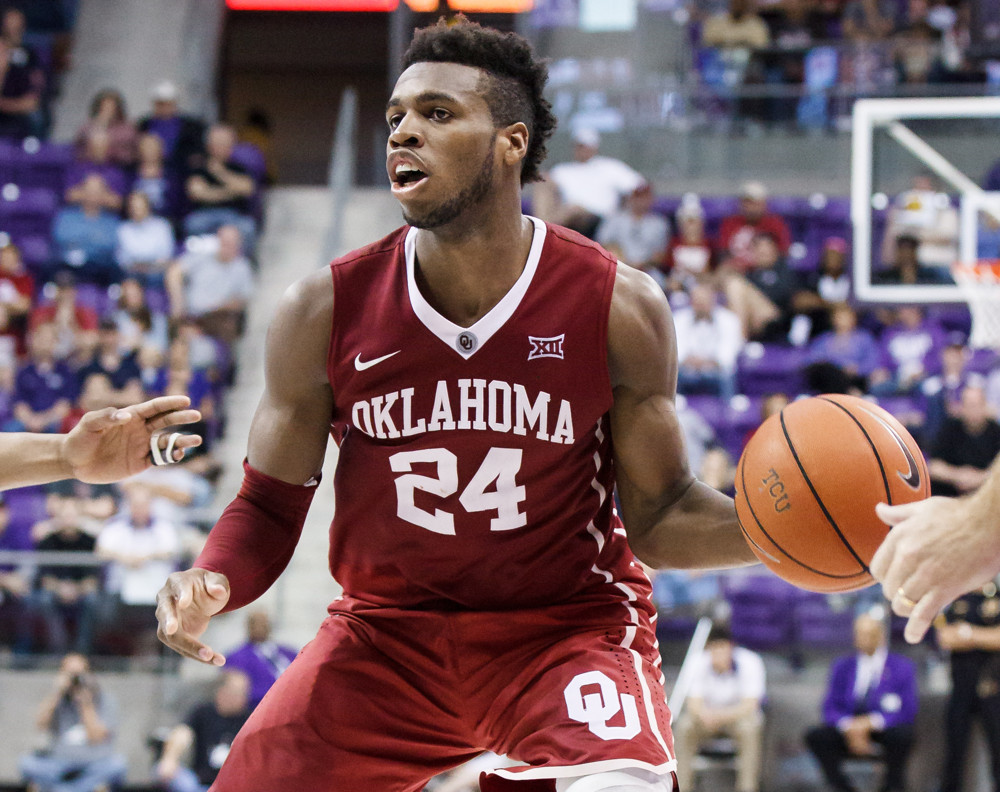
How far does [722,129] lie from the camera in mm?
11719

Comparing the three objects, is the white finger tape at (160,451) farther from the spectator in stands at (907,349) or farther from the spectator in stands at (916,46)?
the spectator in stands at (916,46)

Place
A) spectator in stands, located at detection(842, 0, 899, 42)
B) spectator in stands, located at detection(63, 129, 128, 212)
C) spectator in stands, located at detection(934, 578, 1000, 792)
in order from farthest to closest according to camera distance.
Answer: spectator in stands, located at detection(842, 0, 899, 42), spectator in stands, located at detection(63, 129, 128, 212), spectator in stands, located at detection(934, 578, 1000, 792)

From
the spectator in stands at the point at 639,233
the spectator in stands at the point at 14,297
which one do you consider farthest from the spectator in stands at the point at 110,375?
the spectator in stands at the point at 639,233

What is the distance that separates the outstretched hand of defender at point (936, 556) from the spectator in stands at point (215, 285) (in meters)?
8.63

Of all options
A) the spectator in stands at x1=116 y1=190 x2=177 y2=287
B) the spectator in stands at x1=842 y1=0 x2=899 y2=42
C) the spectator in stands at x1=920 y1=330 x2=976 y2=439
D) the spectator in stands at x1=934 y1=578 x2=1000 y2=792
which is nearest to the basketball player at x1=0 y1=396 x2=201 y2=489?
the spectator in stands at x1=934 y1=578 x2=1000 y2=792

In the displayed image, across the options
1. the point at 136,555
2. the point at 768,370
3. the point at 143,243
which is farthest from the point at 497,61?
the point at 143,243

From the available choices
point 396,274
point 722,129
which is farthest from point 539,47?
point 396,274

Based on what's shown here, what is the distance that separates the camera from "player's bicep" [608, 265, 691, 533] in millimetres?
3436

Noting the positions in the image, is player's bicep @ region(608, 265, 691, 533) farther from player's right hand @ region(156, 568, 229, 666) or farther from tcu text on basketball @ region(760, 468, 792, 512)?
player's right hand @ region(156, 568, 229, 666)

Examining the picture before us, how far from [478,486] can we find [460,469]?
6 centimetres

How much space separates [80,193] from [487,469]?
8.80m

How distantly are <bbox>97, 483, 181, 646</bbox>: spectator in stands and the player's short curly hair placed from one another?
17.1 feet

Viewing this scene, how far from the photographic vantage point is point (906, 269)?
8.60 meters

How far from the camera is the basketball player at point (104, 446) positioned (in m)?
3.54
